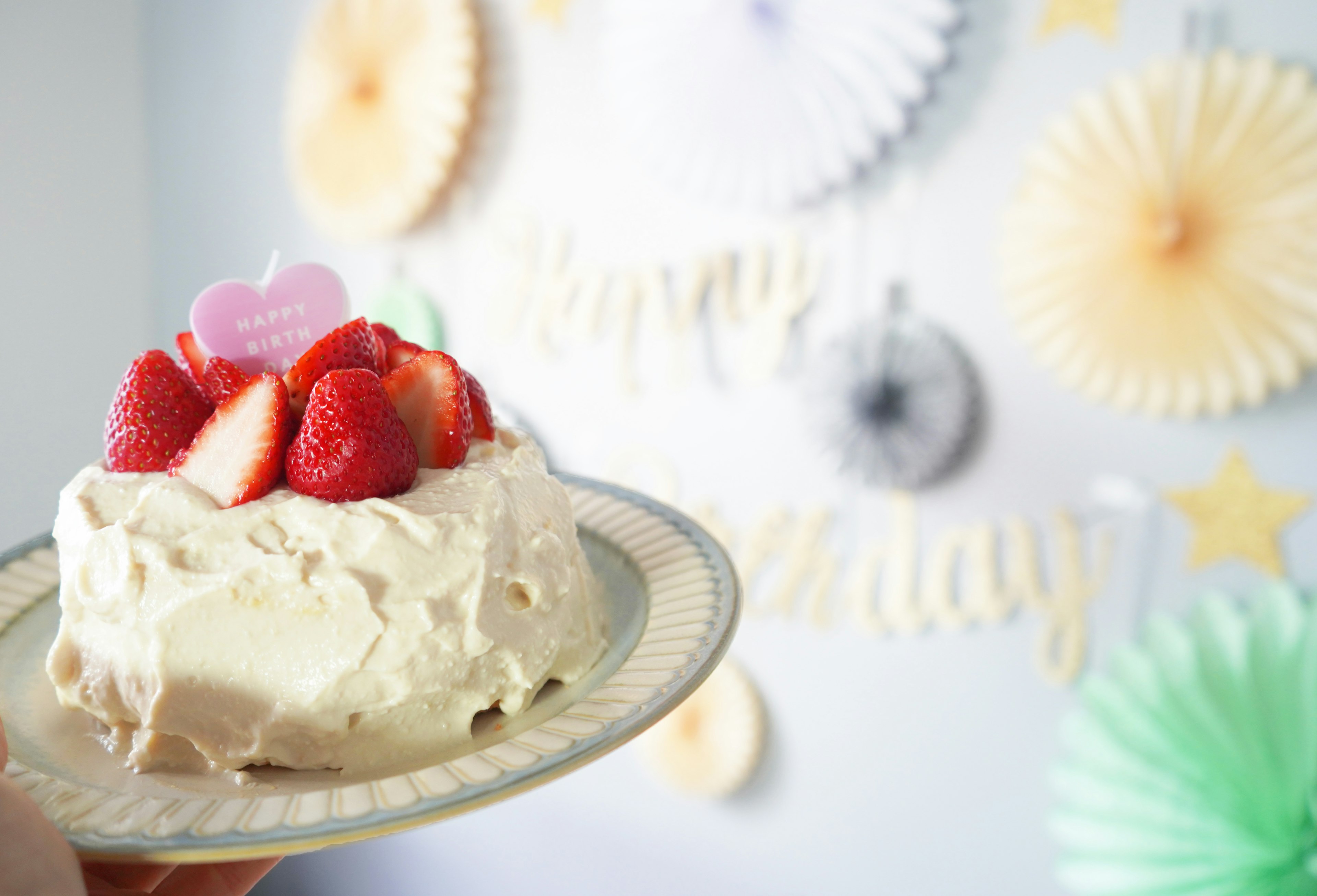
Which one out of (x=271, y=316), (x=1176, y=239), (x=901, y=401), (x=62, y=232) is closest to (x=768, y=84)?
(x=901, y=401)

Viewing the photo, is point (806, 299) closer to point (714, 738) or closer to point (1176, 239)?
point (1176, 239)

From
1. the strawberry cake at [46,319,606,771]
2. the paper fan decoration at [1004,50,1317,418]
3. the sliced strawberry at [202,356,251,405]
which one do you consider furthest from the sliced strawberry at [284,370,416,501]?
the paper fan decoration at [1004,50,1317,418]

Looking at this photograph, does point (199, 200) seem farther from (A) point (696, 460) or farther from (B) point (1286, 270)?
(B) point (1286, 270)

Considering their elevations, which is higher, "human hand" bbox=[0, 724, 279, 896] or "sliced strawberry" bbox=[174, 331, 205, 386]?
"sliced strawberry" bbox=[174, 331, 205, 386]

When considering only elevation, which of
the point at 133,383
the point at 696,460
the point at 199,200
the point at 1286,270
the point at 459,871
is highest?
the point at 199,200

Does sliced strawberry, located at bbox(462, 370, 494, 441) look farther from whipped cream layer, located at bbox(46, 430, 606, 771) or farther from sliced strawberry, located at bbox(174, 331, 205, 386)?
sliced strawberry, located at bbox(174, 331, 205, 386)

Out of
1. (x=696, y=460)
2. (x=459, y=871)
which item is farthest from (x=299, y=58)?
(x=459, y=871)

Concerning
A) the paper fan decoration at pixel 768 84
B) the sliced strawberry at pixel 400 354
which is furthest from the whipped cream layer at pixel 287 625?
the paper fan decoration at pixel 768 84
